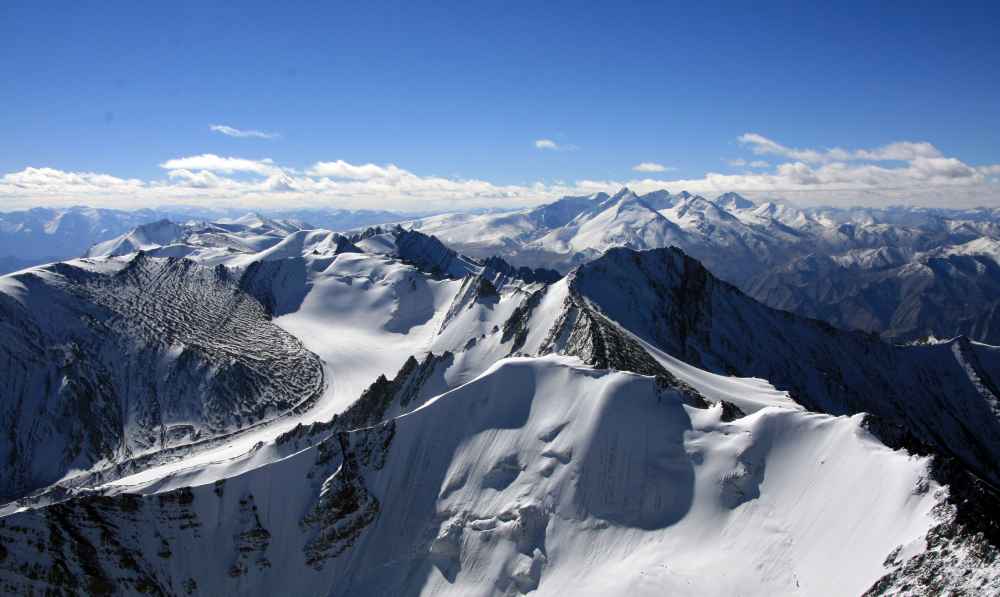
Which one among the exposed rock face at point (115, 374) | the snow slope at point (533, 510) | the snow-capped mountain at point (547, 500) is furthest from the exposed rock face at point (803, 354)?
the exposed rock face at point (115, 374)

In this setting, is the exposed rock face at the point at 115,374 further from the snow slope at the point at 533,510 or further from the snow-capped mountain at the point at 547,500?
the snow slope at the point at 533,510

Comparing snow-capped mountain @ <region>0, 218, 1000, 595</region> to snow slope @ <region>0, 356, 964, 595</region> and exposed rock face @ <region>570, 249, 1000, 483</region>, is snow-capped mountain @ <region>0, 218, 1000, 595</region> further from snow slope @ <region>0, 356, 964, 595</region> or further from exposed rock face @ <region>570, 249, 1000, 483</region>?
exposed rock face @ <region>570, 249, 1000, 483</region>

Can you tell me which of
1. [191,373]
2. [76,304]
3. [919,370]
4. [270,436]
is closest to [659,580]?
[270,436]

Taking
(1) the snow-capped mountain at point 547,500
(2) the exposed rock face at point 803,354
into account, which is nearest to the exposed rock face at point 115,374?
(1) the snow-capped mountain at point 547,500

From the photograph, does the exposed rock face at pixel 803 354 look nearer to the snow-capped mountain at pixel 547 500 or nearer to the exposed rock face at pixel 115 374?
the snow-capped mountain at pixel 547 500

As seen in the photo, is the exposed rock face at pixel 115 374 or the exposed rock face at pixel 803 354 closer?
the exposed rock face at pixel 115 374

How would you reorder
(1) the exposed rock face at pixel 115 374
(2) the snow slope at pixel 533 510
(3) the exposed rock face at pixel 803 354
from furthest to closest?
1. (3) the exposed rock face at pixel 803 354
2. (1) the exposed rock face at pixel 115 374
3. (2) the snow slope at pixel 533 510

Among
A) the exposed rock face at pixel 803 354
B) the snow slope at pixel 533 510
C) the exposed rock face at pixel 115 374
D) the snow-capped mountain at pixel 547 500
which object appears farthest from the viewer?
the exposed rock face at pixel 803 354

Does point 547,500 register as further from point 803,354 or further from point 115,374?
point 115,374

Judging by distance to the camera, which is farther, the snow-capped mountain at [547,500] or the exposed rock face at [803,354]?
the exposed rock face at [803,354]
